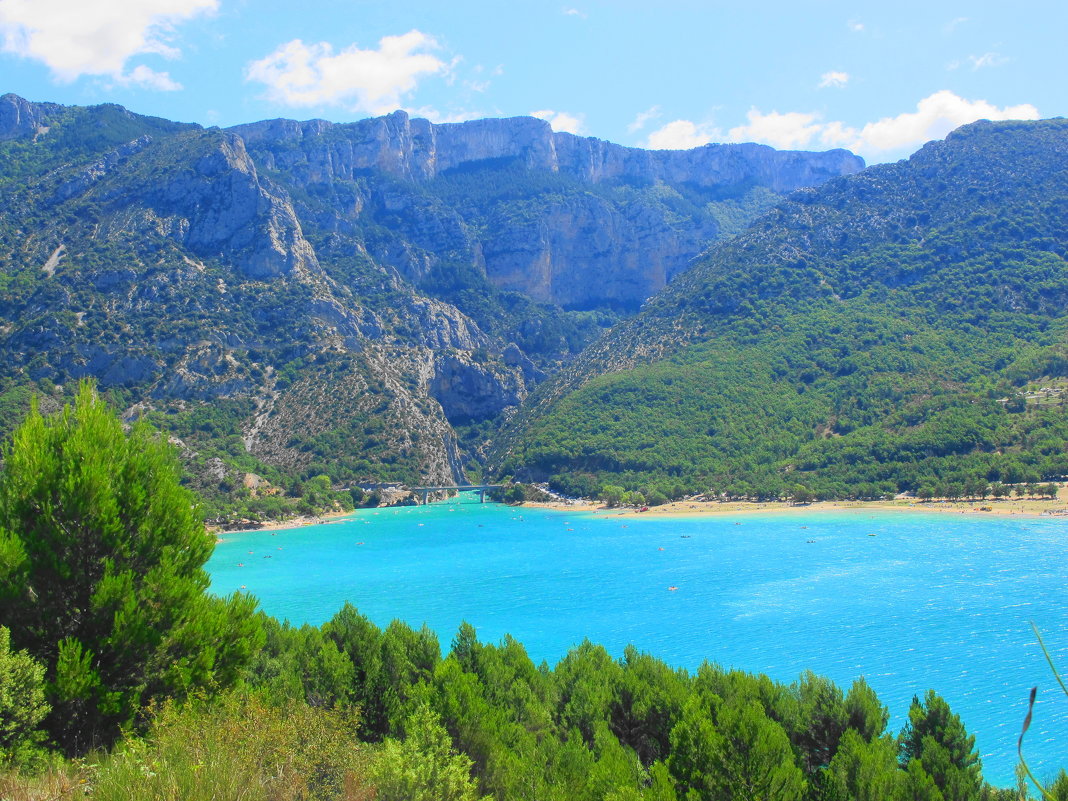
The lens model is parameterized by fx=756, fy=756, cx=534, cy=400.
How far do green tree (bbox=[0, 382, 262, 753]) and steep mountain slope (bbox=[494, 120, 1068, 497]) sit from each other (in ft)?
246

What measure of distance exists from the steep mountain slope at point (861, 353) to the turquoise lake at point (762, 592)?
12.1 metres

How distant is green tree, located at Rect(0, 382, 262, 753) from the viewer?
38.2 feet

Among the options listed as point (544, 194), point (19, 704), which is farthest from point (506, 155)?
point (19, 704)

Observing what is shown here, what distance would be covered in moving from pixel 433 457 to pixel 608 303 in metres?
77.5

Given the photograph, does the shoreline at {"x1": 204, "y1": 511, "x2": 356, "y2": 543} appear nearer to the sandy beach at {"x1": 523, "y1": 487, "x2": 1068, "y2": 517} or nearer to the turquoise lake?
the turquoise lake

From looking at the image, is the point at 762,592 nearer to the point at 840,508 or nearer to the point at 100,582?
the point at 840,508

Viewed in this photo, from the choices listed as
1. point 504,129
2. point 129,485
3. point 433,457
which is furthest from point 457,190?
point 129,485

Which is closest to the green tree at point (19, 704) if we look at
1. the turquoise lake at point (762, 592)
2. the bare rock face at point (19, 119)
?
the turquoise lake at point (762, 592)

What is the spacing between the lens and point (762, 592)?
144 feet

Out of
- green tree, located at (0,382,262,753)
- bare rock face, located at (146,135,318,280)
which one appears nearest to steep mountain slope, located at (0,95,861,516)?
bare rock face, located at (146,135,318,280)

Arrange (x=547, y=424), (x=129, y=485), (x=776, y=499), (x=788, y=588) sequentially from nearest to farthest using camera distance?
(x=129, y=485) < (x=788, y=588) < (x=776, y=499) < (x=547, y=424)

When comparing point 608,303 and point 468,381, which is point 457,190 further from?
point 468,381

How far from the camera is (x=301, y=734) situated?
10.6 metres

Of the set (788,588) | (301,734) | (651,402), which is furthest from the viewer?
(651,402)
